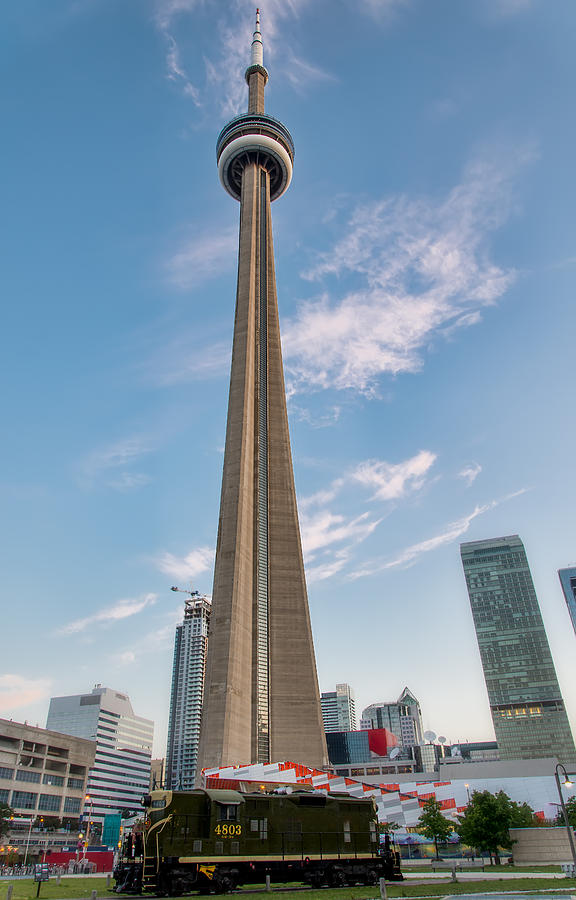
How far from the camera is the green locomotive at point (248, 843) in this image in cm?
1609

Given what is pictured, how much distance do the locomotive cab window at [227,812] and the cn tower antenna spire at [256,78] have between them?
10065 centimetres

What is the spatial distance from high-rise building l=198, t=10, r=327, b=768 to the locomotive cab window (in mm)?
37533

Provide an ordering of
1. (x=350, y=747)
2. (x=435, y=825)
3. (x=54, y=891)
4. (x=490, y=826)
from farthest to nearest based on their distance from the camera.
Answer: (x=350, y=747), (x=435, y=825), (x=490, y=826), (x=54, y=891)

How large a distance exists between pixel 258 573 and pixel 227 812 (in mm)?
49493

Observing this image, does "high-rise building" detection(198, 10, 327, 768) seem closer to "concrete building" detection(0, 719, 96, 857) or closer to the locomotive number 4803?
"concrete building" detection(0, 719, 96, 857)

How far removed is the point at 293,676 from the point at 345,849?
1780 inches

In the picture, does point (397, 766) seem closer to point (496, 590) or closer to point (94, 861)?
point (496, 590)

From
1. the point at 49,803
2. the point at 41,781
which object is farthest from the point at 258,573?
the point at 49,803

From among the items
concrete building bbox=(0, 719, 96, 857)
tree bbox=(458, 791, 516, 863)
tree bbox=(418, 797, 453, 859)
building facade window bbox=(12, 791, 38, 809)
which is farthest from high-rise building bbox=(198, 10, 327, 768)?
building facade window bbox=(12, 791, 38, 809)

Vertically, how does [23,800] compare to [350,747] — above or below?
below

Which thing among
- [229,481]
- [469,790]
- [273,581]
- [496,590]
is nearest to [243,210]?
[229,481]

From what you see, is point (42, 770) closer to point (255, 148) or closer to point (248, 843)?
point (248, 843)

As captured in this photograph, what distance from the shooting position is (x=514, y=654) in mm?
161875

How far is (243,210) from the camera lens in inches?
3371
